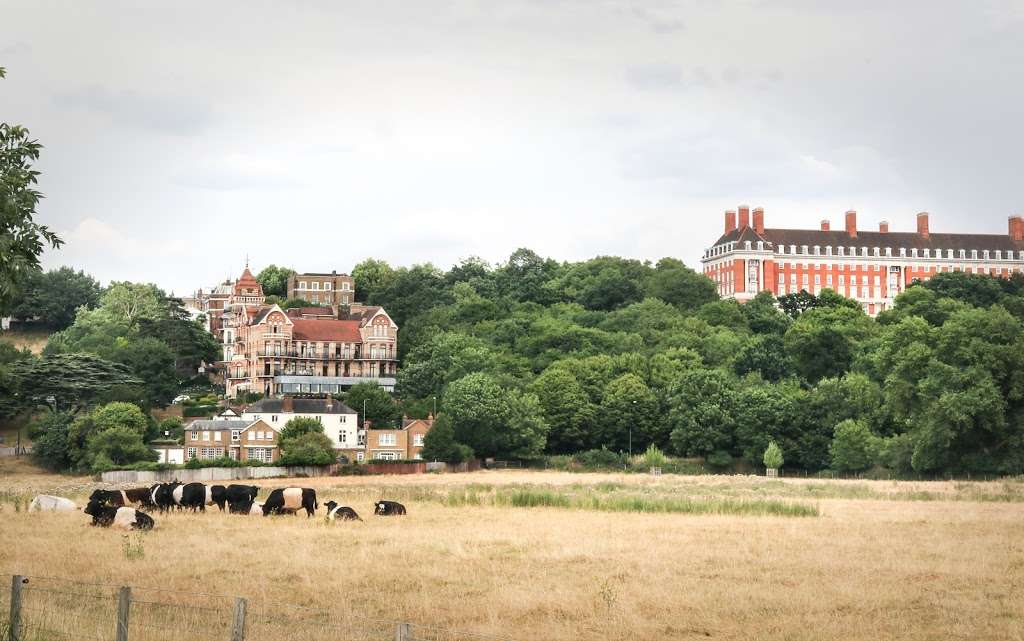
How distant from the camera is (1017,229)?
599ft

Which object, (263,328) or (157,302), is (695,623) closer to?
(263,328)

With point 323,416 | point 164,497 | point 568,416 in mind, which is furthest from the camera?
point 568,416

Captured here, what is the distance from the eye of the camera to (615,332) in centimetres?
13175

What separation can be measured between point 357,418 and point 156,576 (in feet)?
236

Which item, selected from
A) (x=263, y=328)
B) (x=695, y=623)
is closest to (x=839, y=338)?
(x=263, y=328)

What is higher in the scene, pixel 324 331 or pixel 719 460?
pixel 324 331

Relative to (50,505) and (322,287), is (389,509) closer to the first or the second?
(50,505)

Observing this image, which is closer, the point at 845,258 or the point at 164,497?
the point at 164,497

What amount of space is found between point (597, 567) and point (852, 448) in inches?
2246

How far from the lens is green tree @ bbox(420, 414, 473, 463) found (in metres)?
87.6

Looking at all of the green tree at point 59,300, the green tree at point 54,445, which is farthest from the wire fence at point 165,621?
the green tree at point 59,300

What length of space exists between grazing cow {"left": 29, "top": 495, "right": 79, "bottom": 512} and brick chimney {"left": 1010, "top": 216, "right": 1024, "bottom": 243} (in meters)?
166

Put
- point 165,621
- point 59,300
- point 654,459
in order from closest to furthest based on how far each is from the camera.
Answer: point 165,621, point 654,459, point 59,300

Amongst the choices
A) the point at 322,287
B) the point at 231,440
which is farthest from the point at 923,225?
the point at 231,440
